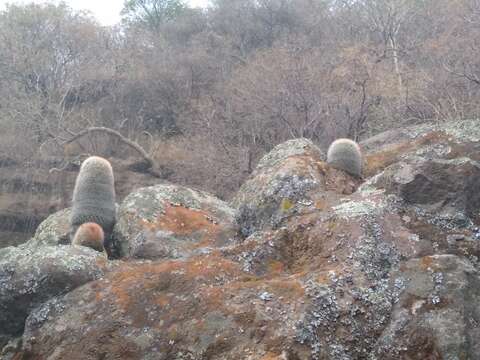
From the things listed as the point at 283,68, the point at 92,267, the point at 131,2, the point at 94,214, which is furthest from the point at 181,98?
the point at 92,267

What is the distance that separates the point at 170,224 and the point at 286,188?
1830 mm

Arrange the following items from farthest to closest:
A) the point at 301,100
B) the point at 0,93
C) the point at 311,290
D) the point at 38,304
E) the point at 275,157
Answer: the point at 0,93, the point at 301,100, the point at 275,157, the point at 38,304, the point at 311,290

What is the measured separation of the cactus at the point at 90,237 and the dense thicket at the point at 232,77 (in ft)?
35.1

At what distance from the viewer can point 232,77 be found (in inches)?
1127

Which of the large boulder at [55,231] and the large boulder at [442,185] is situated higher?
the large boulder at [442,185]

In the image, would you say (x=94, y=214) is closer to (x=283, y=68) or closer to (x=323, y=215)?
(x=323, y=215)

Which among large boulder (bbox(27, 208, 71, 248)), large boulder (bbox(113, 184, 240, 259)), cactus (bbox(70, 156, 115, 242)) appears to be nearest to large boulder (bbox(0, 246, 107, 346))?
large boulder (bbox(113, 184, 240, 259))

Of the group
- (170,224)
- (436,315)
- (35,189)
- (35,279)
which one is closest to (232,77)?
(35,189)

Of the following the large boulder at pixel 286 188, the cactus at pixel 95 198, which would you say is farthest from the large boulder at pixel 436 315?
the cactus at pixel 95 198

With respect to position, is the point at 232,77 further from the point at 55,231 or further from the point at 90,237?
the point at 90,237

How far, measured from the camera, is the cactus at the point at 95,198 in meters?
8.74

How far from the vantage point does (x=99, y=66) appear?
98.0ft

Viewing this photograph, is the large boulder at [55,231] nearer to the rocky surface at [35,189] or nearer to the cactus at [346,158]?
the cactus at [346,158]

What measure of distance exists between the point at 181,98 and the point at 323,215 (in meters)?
24.2
